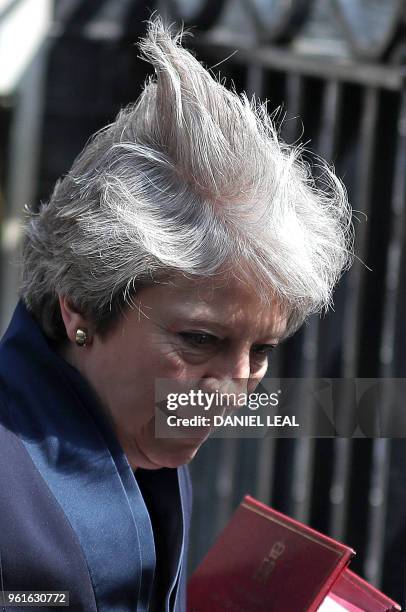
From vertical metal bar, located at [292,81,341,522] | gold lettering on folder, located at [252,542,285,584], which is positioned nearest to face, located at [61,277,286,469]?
gold lettering on folder, located at [252,542,285,584]

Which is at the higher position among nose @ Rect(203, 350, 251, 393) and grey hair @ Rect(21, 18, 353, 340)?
grey hair @ Rect(21, 18, 353, 340)

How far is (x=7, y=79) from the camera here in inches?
175

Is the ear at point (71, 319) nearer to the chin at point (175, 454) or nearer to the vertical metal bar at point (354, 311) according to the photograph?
the chin at point (175, 454)

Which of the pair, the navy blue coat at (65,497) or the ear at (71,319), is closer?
the navy blue coat at (65,497)

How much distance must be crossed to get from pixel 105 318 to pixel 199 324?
153mm

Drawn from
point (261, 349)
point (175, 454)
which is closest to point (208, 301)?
point (261, 349)

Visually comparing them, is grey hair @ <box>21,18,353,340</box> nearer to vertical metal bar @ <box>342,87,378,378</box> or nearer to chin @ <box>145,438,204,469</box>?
chin @ <box>145,438,204,469</box>

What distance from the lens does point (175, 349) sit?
147 cm

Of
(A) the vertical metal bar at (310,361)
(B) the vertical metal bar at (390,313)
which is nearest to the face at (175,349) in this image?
(B) the vertical metal bar at (390,313)

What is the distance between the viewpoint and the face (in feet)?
4.78

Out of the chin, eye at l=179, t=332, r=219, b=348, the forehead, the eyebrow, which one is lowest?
the chin

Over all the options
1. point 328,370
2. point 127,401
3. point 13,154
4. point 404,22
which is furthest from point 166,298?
point 13,154

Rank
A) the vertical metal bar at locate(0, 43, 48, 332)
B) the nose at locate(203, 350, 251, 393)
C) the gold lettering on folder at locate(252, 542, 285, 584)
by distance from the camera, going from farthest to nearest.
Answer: the vertical metal bar at locate(0, 43, 48, 332), the gold lettering on folder at locate(252, 542, 285, 584), the nose at locate(203, 350, 251, 393)

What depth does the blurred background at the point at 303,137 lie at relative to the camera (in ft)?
9.45
